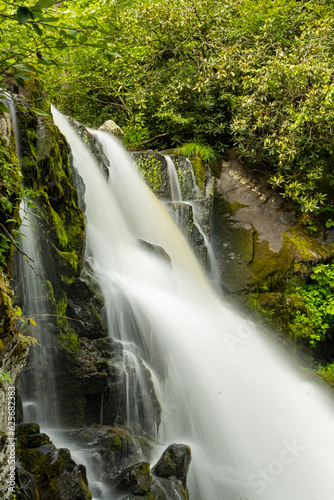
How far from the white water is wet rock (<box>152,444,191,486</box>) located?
56 cm

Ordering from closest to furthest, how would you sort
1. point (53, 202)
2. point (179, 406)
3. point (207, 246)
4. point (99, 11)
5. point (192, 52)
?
point (53, 202) → point (179, 406) → point (207, 246) → point (192, 52) → point (99, 11)

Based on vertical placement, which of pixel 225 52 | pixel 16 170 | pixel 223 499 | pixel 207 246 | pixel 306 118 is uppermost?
pixel 225 52

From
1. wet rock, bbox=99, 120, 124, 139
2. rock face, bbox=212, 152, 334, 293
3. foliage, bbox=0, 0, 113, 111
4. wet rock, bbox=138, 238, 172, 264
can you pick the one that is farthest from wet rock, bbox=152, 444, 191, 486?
wet rock, bbox=99, 120, 124, 139

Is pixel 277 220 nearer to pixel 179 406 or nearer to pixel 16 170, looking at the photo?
pixel 179 406

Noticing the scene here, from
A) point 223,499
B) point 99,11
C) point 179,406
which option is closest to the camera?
point 223,499

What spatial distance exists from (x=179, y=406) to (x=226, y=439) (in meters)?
0.64

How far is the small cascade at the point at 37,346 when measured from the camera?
4.02 meters

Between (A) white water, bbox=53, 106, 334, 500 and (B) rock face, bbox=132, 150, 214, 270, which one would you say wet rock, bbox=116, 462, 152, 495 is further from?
(B) rock face, bbox=132, 150, 214, 270

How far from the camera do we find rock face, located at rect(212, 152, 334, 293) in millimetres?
8516

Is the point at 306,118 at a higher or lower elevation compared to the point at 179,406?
higher

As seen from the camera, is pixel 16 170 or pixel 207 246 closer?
pixel 16 170

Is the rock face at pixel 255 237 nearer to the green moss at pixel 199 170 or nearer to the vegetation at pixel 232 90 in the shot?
the vegetation at pixel 232 90

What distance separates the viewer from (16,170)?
3.54 meters

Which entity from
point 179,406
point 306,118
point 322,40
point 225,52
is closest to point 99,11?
point 225,52
